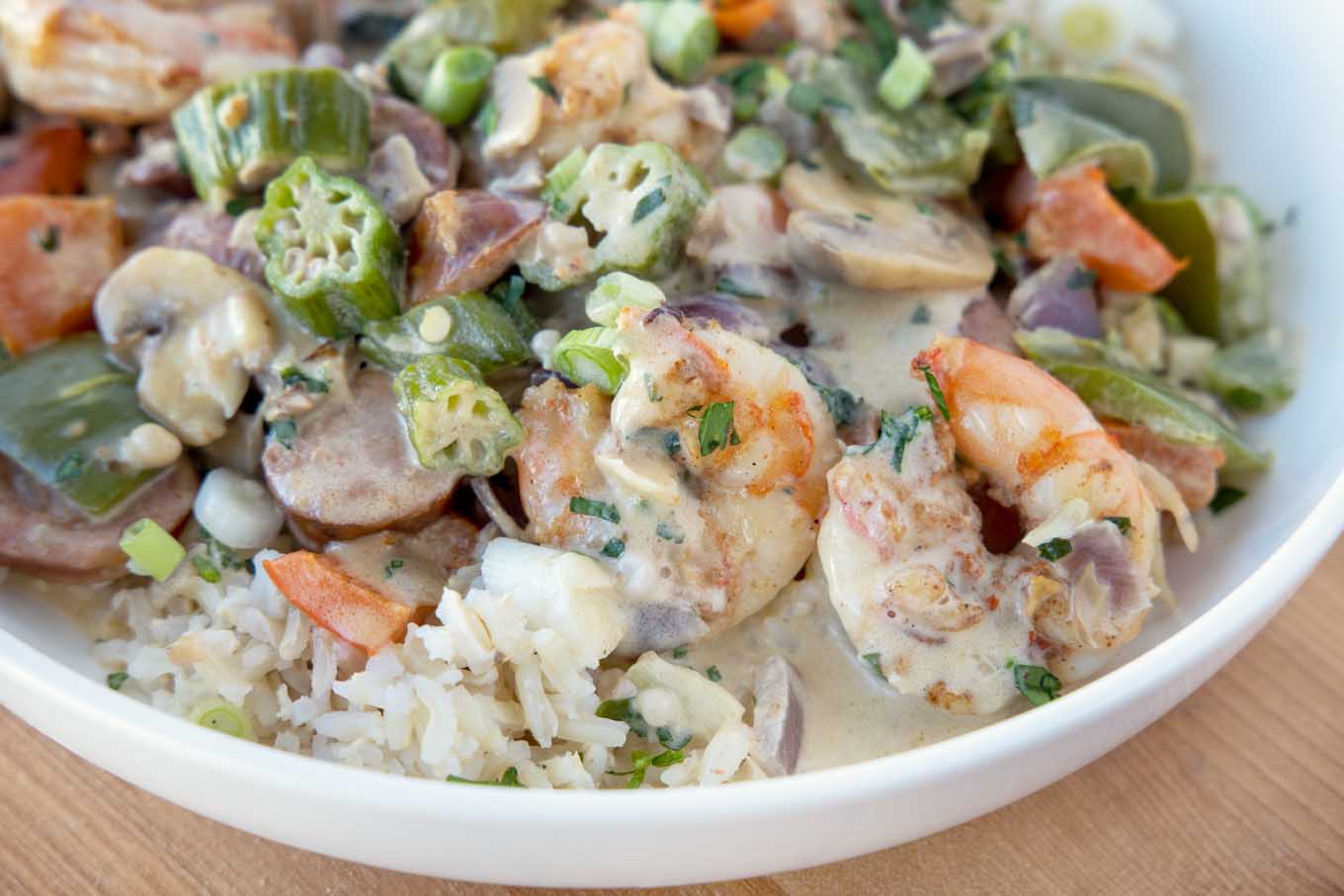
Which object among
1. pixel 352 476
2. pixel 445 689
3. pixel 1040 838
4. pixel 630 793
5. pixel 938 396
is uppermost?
pixel 938 396

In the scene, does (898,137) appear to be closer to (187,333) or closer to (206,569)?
(187,333)

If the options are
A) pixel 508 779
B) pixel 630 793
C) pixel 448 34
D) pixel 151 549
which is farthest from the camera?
pixel 448 34

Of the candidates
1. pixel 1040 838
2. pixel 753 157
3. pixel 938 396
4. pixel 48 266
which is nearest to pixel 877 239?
pixel 753 157

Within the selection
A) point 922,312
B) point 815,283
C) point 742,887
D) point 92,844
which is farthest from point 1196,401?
point 92,844

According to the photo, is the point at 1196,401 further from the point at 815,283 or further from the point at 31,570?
the point at 31,570

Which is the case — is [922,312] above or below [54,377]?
above

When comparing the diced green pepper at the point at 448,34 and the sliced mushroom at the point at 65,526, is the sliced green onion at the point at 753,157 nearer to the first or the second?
the diced green pepper at the point at 448,34

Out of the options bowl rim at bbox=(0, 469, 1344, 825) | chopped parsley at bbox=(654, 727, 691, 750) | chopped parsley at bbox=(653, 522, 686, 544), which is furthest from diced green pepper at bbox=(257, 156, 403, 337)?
chopped parsley at bbox=(654, 727, 691, 750)

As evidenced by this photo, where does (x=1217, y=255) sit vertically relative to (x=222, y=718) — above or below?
above
